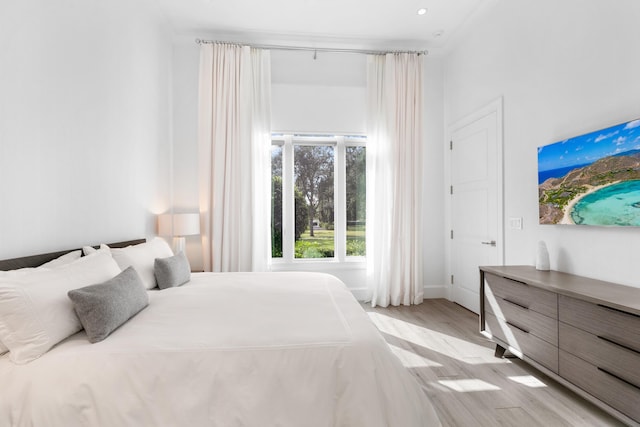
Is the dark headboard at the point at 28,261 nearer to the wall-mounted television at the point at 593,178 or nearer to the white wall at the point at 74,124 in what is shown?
the white wall at the point at 74,124

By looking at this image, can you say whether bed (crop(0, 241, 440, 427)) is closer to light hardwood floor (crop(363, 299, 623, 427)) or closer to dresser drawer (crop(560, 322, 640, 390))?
light hardwood floor (crop(363, 299, 623, 427))

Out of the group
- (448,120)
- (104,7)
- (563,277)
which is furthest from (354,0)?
(563,277)

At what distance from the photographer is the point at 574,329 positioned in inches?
75.9

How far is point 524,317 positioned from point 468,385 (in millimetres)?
626

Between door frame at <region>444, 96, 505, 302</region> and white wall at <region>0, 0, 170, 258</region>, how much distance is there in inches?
138

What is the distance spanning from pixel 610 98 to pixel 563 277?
4.10 ft

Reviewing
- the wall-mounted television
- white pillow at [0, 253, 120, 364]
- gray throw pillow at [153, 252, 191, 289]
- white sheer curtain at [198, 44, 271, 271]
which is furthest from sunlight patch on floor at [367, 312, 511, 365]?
white pillow at [0, 253, 120, 364]

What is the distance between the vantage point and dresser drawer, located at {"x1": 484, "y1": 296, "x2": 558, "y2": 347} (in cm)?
210

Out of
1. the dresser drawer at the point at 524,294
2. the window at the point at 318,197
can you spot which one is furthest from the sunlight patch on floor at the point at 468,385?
the window at the point at 318,197

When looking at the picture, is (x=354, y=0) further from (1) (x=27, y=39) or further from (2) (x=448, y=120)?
(1) (x=27, y=39)

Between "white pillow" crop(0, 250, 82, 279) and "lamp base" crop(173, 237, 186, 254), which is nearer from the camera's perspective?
"white pillow" crop(0, 250, 82, 279)

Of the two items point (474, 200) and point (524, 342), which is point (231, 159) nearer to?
point (474, 200)

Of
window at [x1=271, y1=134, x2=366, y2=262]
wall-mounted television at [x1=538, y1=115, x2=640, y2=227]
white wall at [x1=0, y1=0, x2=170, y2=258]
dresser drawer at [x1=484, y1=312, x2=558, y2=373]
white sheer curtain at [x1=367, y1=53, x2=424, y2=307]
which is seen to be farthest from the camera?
window at [x1=271, y1=134, x2=366, y2=262]

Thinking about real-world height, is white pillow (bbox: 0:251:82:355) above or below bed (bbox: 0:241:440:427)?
above
